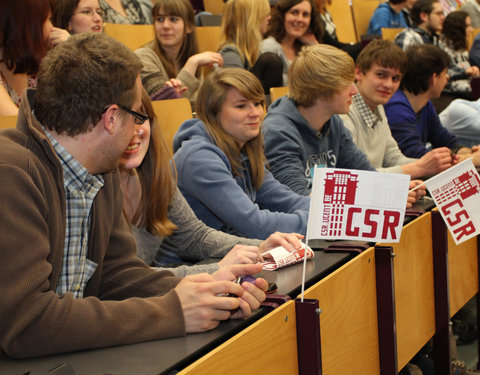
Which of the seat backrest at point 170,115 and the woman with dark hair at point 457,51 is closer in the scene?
the seat backrest at point 170,115

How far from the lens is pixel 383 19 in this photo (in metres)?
5.72

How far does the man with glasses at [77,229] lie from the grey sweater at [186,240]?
17.9 inches

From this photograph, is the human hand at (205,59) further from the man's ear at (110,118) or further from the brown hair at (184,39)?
the man's ear at (110,118)

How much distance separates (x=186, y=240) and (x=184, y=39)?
197 centimetres

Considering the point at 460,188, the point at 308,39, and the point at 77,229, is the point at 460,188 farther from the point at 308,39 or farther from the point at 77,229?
the point at 308,39

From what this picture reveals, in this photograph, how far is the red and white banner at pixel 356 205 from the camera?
1.42m

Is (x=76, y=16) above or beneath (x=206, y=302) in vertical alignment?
above

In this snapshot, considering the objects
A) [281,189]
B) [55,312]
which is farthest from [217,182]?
[55,312]

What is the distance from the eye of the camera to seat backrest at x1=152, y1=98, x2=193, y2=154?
2539 millimetres

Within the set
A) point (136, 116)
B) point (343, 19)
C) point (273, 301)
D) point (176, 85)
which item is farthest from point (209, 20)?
point (273, 301)

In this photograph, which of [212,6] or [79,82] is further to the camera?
[212,6]

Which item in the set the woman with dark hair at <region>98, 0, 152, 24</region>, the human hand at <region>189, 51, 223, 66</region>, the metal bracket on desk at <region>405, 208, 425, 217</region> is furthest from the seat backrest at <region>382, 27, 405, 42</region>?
the metal bracket on desk at <region>405, 208, 425, 217</region>

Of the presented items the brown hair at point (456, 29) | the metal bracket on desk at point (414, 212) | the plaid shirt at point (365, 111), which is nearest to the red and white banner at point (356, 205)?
the metal bracket on desk at point (414, 212)

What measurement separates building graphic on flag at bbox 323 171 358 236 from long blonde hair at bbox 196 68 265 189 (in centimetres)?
78
